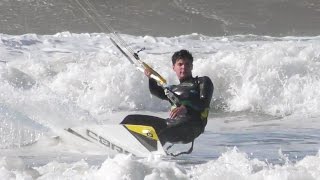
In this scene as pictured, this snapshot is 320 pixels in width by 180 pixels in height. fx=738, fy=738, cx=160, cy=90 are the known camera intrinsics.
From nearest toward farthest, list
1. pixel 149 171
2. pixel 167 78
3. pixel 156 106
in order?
pixel 149 171
pixel 156 106
pixel 167 78

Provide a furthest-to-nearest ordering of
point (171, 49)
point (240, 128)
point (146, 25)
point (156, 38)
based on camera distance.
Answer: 1. point (146, 25)
2. point (156, 38)
3. point (171, 49)
4. point (240, 128)

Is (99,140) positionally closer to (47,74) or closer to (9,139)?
(9,139)

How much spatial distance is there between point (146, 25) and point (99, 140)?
1793cm

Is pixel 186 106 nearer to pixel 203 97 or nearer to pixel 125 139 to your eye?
pixel 203 97

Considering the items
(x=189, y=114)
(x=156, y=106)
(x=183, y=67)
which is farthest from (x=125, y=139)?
(x=156, y=106)

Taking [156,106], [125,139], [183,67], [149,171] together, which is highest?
[183,67]

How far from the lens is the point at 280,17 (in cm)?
2764

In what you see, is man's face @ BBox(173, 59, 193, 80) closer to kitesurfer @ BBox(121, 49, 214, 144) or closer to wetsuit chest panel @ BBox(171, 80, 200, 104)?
kitesurfer @ BBox(121, 49, 214, 144)

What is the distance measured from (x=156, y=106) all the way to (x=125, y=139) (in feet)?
20.0

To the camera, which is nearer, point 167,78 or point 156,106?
point 156,106

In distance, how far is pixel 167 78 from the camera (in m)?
15.1

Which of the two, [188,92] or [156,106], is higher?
[188,92]

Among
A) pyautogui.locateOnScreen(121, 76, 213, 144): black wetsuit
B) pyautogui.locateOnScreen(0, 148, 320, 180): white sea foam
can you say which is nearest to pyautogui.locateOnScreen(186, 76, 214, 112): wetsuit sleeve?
pyautogui.locateOnScreen(121, 76, 213, 144): black wetsuit

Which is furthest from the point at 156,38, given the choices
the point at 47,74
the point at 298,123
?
the point at 298,123
